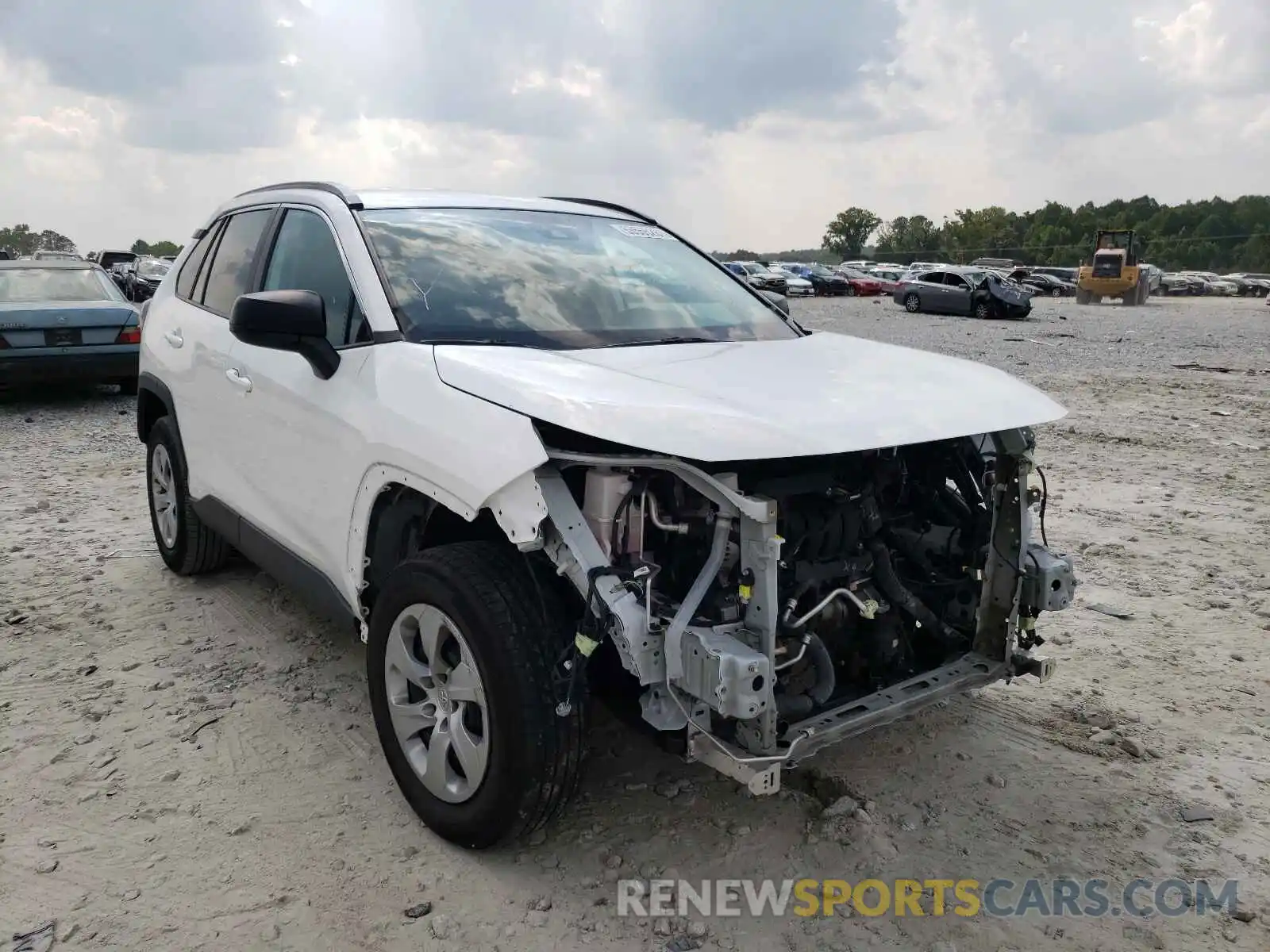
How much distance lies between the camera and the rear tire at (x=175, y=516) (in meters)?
4.86

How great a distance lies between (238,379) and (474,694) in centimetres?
192

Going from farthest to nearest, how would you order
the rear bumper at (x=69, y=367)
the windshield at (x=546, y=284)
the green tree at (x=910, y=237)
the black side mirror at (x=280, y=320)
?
the green tree at (x=910, y=237) < the rear bumper at (x=69, y=367) < the windshield at (x=546, y=284) < the black side mirror at (x=280, y=320)

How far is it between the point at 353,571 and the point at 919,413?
1858 mm

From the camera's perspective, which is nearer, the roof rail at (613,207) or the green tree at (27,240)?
the roof rail at (613,207)

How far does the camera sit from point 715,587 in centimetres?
267

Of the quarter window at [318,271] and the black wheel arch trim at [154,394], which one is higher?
the quarter window at [318,271]

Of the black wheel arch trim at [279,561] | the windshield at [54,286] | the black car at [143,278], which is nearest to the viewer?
the black wheel arch trim at [279,561]

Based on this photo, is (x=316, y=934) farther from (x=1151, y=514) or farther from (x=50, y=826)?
(x=1151, y=514)

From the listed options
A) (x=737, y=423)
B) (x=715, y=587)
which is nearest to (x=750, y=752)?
(x=715, y=587)

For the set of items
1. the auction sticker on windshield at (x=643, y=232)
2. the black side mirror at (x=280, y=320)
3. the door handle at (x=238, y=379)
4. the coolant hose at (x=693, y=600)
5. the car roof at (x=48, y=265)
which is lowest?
the coolant hose at (x=693, y=600)

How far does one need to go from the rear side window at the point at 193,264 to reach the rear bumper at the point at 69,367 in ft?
18.3

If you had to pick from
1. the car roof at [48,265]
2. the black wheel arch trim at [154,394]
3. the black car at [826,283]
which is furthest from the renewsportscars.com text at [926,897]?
the black car at [826,283]

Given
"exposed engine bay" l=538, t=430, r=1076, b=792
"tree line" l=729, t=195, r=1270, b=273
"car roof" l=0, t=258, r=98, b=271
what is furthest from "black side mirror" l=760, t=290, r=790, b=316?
"tree line" l=729, t=195, r=1270, b=273

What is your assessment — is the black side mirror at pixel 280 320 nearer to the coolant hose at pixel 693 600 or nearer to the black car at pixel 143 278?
the coolant hose at pixel 693 600
